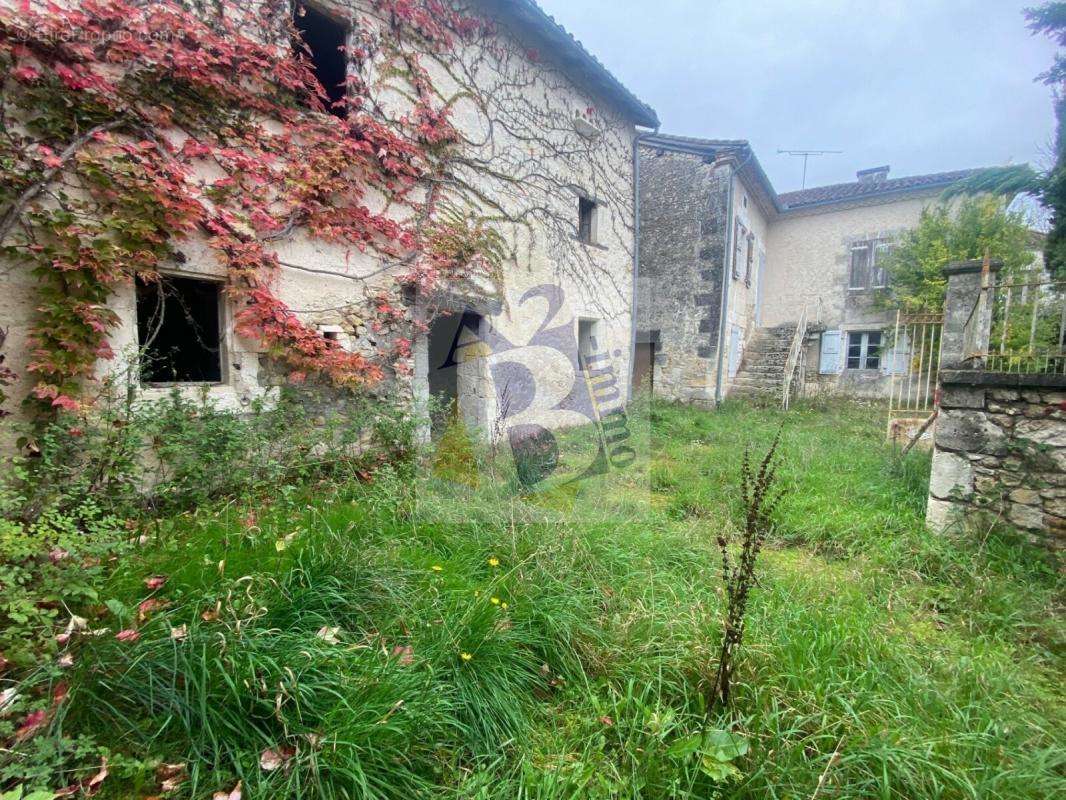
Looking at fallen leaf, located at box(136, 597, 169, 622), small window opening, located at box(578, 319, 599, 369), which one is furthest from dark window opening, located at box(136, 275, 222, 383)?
small window opening, located at box(578, 319, 599, 369)

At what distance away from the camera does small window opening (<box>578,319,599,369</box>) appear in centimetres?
757

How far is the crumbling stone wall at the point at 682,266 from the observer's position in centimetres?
1031

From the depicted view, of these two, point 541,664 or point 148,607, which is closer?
point 148,607

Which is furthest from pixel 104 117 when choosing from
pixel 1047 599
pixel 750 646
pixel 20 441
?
pixel 1047 599

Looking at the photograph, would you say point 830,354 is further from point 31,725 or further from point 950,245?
point 31,725

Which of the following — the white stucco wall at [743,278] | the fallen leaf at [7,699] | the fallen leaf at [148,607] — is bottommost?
the fallen leaf at [7,699]

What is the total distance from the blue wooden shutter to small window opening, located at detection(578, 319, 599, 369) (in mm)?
9649

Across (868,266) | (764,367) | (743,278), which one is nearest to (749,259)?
(743,278)

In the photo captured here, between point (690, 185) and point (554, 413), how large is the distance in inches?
286

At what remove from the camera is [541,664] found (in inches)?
76.9

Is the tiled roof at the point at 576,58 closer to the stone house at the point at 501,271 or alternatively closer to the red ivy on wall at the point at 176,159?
the stone house at the point at 501,271

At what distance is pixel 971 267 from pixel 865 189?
12.1 metres

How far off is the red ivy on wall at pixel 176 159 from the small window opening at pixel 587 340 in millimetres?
3568

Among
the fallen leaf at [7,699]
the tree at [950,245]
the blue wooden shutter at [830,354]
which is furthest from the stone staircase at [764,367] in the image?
the fallen leaf at [7,699]
